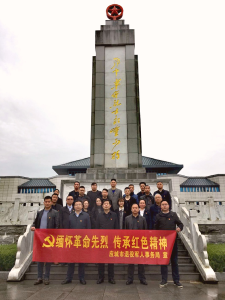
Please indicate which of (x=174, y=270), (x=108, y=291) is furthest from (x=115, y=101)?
(x=108, y=291)

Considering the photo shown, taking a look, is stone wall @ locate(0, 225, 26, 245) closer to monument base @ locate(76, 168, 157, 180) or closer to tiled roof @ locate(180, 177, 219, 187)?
monument base @ locate(76, 168, 157, 180)

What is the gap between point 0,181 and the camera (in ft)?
84.3

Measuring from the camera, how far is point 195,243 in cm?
611

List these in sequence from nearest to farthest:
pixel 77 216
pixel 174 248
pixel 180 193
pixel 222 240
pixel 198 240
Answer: pixel 174 248, pixel 77 216, pixel 198 240, pixel 222 240, pixel 180 193

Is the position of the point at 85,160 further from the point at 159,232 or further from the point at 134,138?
the point at 159,232

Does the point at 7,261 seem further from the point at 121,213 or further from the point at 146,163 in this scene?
the point at 146,163

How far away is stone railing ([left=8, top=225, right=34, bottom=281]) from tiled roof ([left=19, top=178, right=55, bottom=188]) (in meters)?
21.0

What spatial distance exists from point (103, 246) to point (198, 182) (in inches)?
897

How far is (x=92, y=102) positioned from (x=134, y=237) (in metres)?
8.56

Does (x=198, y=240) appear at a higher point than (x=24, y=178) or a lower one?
lower

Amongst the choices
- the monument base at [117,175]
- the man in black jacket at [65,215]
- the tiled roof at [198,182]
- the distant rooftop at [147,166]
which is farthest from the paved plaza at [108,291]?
the distant rooftop at [147,166]

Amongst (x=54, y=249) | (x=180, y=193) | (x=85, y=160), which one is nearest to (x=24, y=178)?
(x=85, y=160)

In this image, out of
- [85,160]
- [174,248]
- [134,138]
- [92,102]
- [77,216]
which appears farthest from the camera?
[85,160]

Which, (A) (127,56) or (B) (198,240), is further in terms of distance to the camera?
(A) (127,56)
